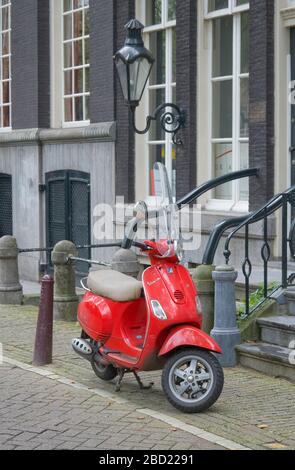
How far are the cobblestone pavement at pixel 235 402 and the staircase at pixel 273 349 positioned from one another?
10 centimetres

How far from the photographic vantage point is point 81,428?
6.62 metres

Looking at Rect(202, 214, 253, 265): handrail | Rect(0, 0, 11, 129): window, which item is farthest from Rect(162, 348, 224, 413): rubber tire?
Rect(0, 0, 11, 129): window

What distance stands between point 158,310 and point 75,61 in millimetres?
10606

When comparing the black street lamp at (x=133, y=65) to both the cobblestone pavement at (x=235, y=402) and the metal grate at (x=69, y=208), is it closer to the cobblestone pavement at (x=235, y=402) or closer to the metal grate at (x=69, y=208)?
the cobblestone pavement at (x=235, y=402)

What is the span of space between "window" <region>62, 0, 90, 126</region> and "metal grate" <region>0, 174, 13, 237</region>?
8.43 feet

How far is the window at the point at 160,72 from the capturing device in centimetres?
1416

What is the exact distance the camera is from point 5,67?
19.4 meters

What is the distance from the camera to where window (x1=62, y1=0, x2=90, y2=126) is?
54.5 ft

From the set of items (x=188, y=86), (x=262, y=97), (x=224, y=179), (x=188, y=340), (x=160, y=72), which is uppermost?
(x=160, y=72)

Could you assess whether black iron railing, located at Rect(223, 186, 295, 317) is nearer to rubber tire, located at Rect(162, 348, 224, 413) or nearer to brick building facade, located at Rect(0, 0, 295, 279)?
rubber tire, located at Rect(162, 348, 224, 413)

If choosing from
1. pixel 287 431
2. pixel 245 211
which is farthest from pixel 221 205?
pixel 287 431

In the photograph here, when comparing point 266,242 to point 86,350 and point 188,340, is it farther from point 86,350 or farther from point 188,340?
point 188,340

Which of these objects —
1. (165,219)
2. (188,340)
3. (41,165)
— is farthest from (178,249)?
(41,165)

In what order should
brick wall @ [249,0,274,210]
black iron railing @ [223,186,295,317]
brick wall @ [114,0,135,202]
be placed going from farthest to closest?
brick wall @ [114,0,135,202] < brick wall @ [249,0,274,210] < black iron railing @ [223,186,295,317]
